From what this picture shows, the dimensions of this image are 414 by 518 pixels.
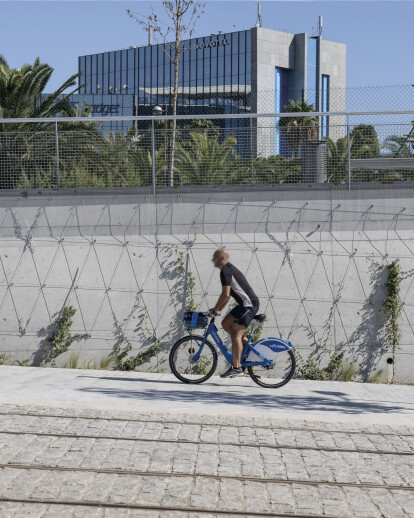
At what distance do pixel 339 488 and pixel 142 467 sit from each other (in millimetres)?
1567

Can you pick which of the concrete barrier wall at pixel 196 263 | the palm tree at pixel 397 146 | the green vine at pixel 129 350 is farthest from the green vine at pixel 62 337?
the palm tree at pixel 397 146

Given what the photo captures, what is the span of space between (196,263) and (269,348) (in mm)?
2556

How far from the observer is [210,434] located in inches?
290

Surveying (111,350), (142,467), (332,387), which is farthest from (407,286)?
(142,467)

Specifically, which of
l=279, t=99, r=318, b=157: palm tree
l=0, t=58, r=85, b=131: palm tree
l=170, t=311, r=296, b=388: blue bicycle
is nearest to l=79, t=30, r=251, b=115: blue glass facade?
l=0, t=58, r=85, b=131: palm tree

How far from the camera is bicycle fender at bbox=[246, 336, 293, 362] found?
392 inches

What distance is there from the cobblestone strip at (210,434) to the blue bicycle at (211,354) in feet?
7.73

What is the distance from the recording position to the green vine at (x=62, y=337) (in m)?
12.1

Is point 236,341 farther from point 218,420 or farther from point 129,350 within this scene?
point 129,350

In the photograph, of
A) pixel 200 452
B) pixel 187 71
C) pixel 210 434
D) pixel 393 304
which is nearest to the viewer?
pixel 200 452

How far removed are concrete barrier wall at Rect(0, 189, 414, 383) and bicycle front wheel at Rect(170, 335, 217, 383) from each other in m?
1.26

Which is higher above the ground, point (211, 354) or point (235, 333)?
point (235, 333)

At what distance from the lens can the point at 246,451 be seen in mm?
6852

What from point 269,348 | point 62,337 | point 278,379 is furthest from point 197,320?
point 62,337
